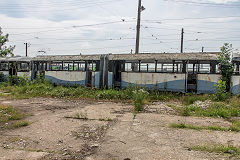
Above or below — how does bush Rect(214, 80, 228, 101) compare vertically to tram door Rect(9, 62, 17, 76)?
below

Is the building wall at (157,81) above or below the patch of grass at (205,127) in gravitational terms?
above

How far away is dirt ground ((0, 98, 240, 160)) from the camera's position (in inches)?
179

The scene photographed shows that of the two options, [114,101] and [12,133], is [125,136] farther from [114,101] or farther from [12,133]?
[114,101]

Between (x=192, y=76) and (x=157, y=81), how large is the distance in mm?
2288

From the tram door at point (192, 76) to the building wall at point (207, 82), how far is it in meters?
0.33

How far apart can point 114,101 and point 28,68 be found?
1258 cm

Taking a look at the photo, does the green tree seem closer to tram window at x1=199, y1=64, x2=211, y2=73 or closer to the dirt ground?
tram window at x1=199, y1=64, x2=211, y2=73

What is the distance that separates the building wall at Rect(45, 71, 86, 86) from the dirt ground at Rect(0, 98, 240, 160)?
26.8 feet

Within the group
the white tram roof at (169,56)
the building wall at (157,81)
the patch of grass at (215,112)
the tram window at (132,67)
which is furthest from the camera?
the tram window at (132,67)

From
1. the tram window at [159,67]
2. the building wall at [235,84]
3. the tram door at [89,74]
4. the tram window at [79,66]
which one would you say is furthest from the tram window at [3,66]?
the building wall at [235,84]

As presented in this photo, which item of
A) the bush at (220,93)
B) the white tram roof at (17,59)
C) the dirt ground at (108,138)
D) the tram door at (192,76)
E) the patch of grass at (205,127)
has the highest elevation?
the white tram roof at (17,59)

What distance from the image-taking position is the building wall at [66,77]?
53.6 feet

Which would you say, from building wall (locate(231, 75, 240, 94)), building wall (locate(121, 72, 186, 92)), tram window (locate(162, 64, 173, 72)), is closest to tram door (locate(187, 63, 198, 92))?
building wall (locate(121, 72, 186, 92))

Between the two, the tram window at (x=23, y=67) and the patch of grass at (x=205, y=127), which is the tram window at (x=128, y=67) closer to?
the patch of grass at (x=205, y=127)
